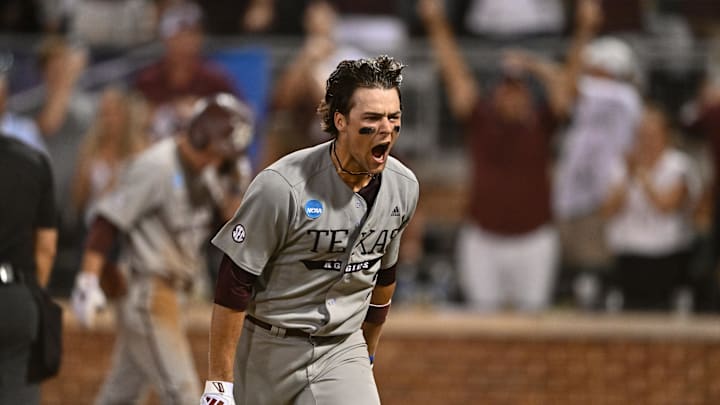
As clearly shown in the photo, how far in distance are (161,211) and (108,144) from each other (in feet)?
11.0

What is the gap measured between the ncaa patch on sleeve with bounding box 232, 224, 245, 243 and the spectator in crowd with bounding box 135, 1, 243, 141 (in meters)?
5.19

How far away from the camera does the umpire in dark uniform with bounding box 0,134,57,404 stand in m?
4.29

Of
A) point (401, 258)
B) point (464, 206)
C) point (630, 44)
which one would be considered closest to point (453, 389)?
point (401, 258)

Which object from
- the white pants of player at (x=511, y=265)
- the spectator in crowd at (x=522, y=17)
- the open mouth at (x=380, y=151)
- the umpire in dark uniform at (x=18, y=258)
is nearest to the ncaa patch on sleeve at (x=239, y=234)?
the open mouth at (x=380, y=151)

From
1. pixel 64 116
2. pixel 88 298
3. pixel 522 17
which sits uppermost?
pixel 522 17

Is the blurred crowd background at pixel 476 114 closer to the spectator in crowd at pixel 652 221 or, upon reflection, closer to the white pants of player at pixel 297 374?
the spectator in crowd at pixel 652 221

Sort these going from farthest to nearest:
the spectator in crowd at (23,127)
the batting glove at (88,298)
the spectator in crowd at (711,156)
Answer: the spectator in crowd at (23,127)
the spectator in crowd at (711,156)
the batting glove at (88,298)

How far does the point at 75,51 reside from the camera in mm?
9227

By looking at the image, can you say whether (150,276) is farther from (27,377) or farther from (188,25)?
(188,25)

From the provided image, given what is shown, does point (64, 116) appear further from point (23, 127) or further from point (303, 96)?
point (303, 96)

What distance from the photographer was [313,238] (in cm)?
367

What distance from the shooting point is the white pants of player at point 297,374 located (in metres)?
3.78

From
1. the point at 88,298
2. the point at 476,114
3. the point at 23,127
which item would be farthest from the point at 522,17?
the point at 88,298

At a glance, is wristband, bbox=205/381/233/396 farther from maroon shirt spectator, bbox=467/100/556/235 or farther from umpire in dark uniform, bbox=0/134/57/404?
maroon shirt spectator, bbox=467/100/556/235
